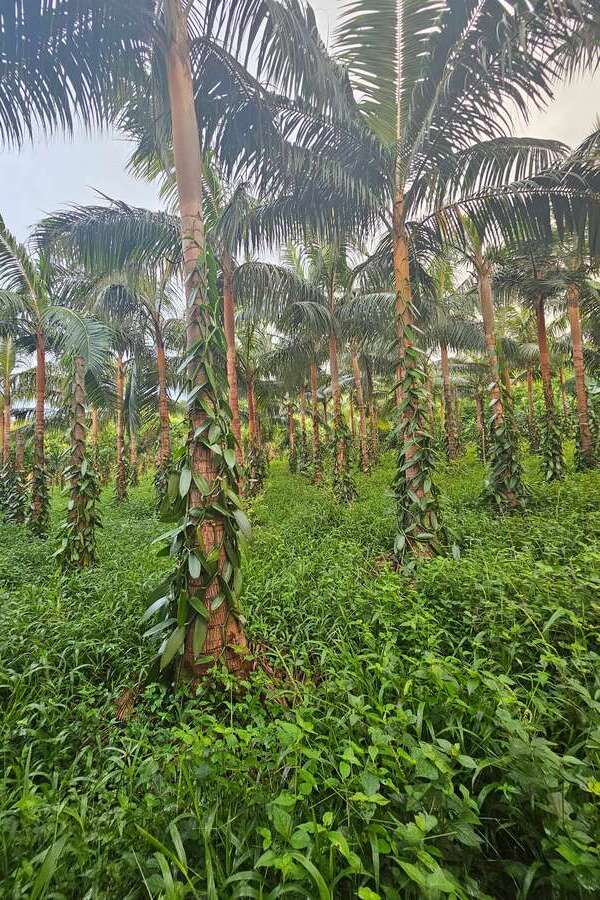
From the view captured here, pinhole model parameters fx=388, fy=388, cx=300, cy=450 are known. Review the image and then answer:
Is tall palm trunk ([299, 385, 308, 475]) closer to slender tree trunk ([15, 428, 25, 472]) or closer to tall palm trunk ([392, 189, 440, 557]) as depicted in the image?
slender tree trunk ([15, 428, 25, 472])

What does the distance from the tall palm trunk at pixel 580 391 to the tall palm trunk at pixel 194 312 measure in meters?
8.52

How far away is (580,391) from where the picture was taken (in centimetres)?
831

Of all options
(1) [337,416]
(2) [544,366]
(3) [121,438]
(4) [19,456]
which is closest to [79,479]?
(1) [337,416]

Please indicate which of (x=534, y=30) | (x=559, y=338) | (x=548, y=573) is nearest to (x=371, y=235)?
(x=534, y=30)

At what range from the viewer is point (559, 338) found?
1662 cm

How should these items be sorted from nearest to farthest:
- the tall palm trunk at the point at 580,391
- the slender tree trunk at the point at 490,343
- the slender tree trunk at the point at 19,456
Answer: the slender tree trunk at the point at 490,343
the tall palm trunk at the point at 580,391
the slender tree trunk at the point at 19,456

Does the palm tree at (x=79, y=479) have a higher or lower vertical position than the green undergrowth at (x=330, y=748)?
higher

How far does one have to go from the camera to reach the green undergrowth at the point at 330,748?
1.12 m

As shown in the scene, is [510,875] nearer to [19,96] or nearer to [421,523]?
[421,523]

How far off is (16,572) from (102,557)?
91cm

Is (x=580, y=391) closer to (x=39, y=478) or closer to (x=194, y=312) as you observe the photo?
(x=194, y=312)

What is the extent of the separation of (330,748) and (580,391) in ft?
30.4

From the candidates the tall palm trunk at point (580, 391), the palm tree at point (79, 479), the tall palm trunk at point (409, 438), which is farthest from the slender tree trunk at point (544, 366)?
the palm tree at point (79, 479)

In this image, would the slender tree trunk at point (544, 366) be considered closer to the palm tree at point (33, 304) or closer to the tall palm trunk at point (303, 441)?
the tall palm trunk at point (303, 441)
